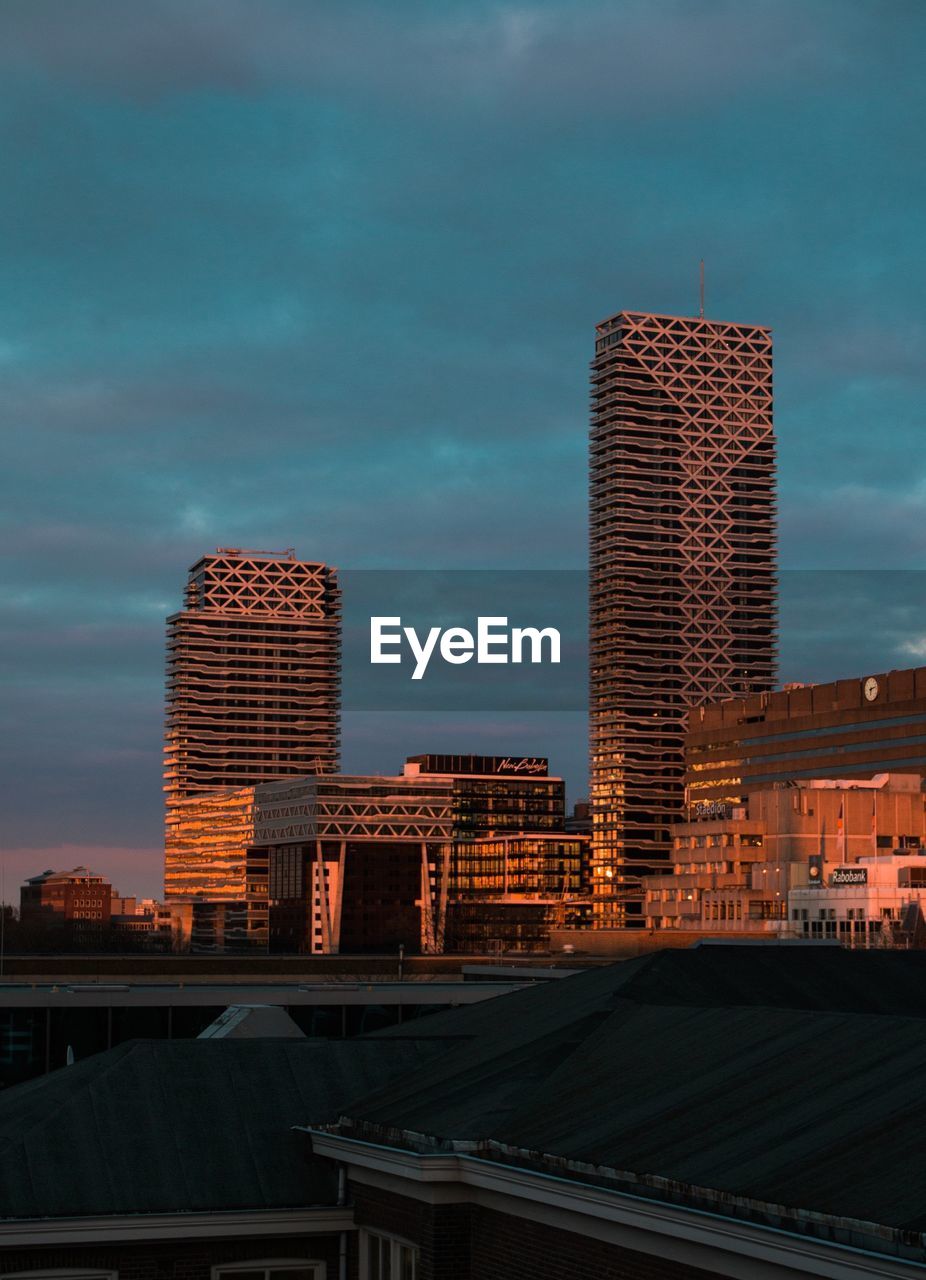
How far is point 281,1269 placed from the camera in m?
25.5

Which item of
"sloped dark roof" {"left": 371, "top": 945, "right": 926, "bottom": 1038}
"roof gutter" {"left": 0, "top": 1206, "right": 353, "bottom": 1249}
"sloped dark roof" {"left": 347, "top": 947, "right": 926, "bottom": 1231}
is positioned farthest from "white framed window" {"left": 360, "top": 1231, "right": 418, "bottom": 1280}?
"sloped dark roof" {"left": 371, "top": 945, "right": 926, "bottom": 1038}

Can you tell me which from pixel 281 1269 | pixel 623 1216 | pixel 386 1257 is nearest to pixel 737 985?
pixel 386 1257

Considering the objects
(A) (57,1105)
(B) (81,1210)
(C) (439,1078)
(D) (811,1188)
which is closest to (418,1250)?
(C) (439,1078)

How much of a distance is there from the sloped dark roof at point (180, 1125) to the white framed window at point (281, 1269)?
2.68ft

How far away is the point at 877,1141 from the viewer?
55.1 ft

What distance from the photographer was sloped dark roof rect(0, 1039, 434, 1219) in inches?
981

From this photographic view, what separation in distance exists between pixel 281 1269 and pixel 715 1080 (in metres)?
8.39

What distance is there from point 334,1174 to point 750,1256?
10441mm

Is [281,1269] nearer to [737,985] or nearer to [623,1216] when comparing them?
[737,985]

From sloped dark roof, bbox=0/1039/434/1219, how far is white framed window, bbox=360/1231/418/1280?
948mm

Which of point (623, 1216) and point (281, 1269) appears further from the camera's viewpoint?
point (281, 1269)

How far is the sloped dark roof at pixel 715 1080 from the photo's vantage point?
16.8 meters

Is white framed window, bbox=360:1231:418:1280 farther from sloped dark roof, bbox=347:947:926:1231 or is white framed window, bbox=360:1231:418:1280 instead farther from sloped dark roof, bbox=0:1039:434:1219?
sloped dark roof, bbox=347:947:926:1231

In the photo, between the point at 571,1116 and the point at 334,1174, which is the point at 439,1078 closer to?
the point at 334,1174
